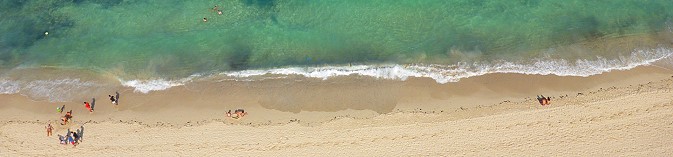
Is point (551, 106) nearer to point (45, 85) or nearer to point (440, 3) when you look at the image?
point (440, 3)

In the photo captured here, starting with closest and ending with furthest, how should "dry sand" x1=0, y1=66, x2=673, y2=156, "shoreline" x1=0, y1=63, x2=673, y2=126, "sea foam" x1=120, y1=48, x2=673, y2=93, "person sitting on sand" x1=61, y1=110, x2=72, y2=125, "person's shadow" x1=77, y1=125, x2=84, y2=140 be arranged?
"dry sand" x1=0, y1=66, x2=673, y2=156 → "person's shadow" x1=77, y1=125, x2=84, y2=140 → "person sitting on sand" x1=61, y1=110, x2=72, y2=125 → "shoreline" x1=0, y1=63, x2=673, y2=126 → "sea foam" x1=120, y1=48, x2=673, y2=93

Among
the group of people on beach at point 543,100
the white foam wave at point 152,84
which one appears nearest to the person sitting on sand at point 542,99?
the group of people on beach at point 543,100

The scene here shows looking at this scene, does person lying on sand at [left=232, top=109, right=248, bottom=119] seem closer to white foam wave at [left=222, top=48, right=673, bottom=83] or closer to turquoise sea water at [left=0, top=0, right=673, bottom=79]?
white foam wave at [left=222, top=48, right=673, bottom=83]

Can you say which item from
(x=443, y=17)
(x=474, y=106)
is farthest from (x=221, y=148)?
(x=443, y=17)

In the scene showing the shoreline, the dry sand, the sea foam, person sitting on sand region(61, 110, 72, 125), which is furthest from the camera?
the sea foam

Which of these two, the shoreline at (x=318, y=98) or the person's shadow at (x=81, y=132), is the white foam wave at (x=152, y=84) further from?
the person's shadow at (x=81, y=132)

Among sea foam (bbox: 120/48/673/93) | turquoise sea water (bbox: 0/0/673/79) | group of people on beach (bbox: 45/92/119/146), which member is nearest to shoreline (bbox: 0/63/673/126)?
group of people on beach (bbox: 45/92/119/146)
